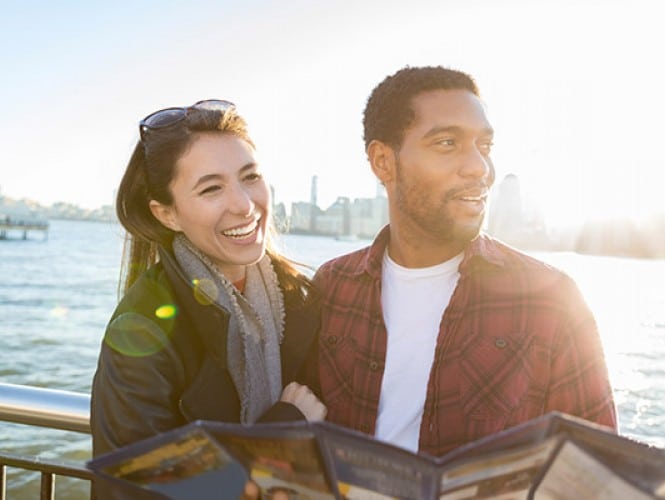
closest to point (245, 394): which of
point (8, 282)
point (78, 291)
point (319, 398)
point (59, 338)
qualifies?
point (319, 398)

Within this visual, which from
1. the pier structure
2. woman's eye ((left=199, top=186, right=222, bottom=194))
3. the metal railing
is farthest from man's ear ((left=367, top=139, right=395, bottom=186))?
the pier structure

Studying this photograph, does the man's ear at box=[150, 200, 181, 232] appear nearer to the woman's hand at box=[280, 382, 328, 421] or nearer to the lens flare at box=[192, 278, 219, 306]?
the lens flare at box=[192, 278, 219, 306]

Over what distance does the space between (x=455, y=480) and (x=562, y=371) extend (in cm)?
127

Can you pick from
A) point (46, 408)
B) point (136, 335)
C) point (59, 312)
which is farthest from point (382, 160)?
point (59, 312)

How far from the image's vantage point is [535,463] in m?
1.08

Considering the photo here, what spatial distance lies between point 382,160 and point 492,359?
1.03 metres

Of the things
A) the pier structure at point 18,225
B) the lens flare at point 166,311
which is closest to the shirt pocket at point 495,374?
the lens flare at point 166,311

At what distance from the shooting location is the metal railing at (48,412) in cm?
208

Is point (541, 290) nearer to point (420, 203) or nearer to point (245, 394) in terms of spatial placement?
point (420, 203)

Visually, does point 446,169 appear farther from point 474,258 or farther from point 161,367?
point 161,367

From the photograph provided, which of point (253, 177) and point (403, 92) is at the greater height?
point (403, 92)

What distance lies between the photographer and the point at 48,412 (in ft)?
6.89

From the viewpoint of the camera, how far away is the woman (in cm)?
186

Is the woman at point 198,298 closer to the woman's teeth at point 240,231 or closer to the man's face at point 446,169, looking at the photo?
the woman's teeth at point 240,231
